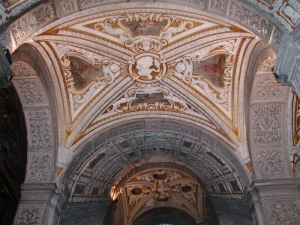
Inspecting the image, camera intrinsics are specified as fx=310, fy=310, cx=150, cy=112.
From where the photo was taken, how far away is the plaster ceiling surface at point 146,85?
7.26 metres

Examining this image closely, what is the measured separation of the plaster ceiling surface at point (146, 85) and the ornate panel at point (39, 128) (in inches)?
15.2

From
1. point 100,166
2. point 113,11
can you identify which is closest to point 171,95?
point 113,11

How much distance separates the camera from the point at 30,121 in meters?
8.21

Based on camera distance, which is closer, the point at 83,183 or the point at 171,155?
the point at 83,183

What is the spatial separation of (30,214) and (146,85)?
14.7 ft

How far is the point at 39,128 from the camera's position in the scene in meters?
8.34

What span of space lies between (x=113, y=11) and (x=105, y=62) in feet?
5.78

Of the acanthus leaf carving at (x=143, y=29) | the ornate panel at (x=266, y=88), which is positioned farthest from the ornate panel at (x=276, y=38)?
the acanthus leaf carving at (x=143, y=29)

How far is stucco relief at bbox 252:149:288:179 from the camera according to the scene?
7.70 meters

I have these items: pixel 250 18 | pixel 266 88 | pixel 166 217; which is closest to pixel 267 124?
pixel 266 88

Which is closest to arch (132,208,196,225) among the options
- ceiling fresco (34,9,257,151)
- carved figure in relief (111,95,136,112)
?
ceiling fresco (34,9,257,151)

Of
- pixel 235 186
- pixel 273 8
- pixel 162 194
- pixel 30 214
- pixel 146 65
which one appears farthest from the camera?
pixel 162 194

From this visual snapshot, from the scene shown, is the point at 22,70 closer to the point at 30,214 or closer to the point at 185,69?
the point at 30,214

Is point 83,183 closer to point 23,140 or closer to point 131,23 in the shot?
point 23,140
